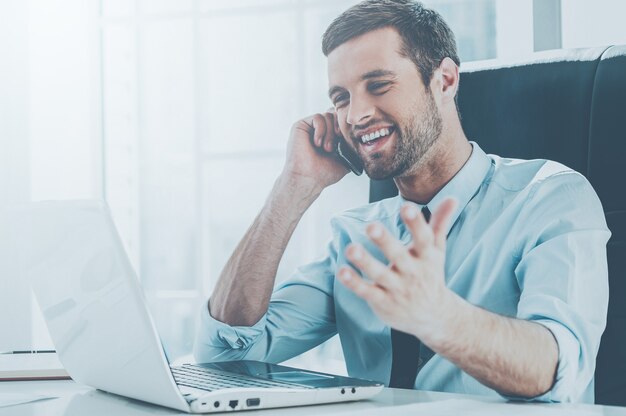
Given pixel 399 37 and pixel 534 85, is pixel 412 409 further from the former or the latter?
pixel 399 37

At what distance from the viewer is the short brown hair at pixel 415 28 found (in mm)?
1461

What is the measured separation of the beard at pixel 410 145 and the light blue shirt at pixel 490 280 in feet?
0.21

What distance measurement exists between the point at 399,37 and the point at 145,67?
4.15 ft

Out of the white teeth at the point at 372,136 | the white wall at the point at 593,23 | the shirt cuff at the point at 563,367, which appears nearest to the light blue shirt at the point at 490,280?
the shirt cuff at the point at 563,367

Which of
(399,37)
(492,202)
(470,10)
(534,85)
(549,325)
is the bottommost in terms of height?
(549,325)

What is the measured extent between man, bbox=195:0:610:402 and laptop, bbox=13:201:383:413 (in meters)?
0.20

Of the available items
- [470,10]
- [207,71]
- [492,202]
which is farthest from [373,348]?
[207,71]

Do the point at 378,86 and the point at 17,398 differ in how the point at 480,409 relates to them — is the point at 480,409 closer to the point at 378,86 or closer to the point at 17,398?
the point at 17,398

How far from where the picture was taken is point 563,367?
0.89 m

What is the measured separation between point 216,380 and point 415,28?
858 millimetres

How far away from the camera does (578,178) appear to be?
46.4 inches

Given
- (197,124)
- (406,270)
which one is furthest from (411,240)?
(197,124)

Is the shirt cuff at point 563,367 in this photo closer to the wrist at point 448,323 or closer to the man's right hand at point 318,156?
the wrist at point 448,323

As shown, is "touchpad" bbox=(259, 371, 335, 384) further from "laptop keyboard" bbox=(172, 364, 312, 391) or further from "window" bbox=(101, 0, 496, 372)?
"window" bbox=(101, 0, 496, 372)
